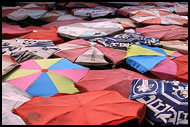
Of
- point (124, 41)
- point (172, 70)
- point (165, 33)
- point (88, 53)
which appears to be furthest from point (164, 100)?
point (165, 33)

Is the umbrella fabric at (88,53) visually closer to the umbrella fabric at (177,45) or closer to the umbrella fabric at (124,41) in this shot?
the umbrella fabric at (124,41)

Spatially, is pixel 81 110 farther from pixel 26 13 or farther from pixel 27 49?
pixel 26 13

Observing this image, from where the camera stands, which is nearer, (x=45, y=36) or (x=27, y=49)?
(x=27, y=49)

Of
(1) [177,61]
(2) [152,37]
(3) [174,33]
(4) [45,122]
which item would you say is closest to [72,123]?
(4) [45,122]

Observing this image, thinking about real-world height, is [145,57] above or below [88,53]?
above

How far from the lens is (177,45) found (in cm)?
702

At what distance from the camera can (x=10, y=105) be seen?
11.0 feet

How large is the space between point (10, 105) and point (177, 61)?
3.95 meters

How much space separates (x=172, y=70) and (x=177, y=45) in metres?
2.26

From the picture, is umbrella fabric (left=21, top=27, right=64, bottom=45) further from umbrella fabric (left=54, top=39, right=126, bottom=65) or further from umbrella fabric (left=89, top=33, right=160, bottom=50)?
umbrella fabric (left=89, top=33, right=160, bottom=50)

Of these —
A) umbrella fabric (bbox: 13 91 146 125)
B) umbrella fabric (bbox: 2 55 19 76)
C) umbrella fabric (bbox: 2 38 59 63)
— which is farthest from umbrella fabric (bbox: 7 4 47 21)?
umbrella fabric (bbox: 13 91 146 125)

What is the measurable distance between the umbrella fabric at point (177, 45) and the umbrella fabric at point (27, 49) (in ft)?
11.3

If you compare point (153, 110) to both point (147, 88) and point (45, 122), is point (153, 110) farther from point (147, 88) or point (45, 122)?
point (45, 122)

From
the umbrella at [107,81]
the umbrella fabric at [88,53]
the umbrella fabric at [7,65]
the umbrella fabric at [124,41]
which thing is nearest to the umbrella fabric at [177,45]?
the umbrella fabric at [124,41]
